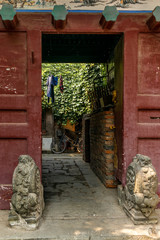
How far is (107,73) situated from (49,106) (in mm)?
7481

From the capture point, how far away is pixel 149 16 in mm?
3811

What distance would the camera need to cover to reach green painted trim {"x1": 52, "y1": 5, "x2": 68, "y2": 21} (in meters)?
3.38

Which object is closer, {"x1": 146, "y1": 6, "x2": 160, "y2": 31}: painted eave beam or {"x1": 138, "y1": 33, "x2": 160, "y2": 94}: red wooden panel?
{"x1": 146, "y1": 6, "x2": 160, "y2": 31}: painted eave beam

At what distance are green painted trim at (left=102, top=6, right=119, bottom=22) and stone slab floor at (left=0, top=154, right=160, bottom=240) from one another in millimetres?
2923

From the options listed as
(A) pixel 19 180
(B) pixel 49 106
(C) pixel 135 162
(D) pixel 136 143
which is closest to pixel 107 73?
(D) pixel 136 143

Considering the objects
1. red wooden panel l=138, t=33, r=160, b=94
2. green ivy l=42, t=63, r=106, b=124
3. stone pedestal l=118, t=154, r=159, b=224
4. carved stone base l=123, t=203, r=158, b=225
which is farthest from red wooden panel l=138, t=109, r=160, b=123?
green ivy l=42, t=63, r=106, b=124

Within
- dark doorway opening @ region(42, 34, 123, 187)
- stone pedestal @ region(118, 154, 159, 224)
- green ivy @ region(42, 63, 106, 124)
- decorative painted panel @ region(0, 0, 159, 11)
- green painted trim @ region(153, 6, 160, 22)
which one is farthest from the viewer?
green ivy @ region(42, 63, 106, 124)

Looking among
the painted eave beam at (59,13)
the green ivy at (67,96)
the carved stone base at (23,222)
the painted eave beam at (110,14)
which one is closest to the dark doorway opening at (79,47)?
the painted eave beam at (110,14)

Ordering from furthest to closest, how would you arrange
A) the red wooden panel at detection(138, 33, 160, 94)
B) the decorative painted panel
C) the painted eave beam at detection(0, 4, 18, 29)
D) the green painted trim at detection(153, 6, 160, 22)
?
the red wooden panel at detection(138, 33, 160, 94), the decorative painted panel, the green painted trim at detection(153, 6, 160, 22), the painted eave beam at detection(0, 4, 18, 29)

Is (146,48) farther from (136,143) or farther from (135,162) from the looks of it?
(135,162)

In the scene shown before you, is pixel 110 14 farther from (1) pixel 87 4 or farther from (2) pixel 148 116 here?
(2) pixel 148 116

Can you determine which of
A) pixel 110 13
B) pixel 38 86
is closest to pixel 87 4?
pixel 110 13

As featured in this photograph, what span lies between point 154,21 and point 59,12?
146cm

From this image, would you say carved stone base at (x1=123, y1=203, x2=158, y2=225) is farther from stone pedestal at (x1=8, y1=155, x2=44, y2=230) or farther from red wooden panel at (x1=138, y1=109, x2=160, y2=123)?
red wooden panel at (x1=138, y1=109, x2=160, y2=123)
